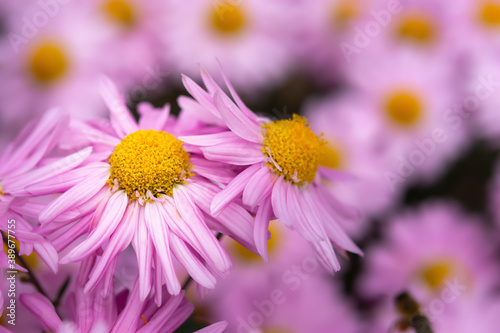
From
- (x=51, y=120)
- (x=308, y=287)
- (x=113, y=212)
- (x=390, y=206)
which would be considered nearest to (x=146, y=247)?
(x=113, y=212)

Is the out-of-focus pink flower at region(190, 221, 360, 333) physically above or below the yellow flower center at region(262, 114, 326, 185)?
below

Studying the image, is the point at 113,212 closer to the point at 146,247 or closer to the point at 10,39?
the point at 146,247

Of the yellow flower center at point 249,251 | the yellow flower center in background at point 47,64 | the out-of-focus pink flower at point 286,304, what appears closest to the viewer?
the out-of-focus pink flower at point 286,304

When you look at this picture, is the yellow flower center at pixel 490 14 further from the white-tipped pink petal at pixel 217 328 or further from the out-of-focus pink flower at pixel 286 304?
the white-tipped pink petal at pixel 217 328

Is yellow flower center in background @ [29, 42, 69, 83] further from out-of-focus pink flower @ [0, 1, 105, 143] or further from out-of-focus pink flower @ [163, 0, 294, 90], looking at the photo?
out-of-focus pink flower @ [163, 0, 294, 90]

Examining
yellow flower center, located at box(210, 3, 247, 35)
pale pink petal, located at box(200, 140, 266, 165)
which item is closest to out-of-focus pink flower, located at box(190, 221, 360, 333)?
pale pink petal, located at box(200, 140, 266, 165)

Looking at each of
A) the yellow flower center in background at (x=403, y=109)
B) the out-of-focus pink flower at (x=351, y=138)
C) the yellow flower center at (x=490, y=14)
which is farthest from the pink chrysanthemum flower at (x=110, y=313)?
the yellow flower center at (x=490, y=14)
